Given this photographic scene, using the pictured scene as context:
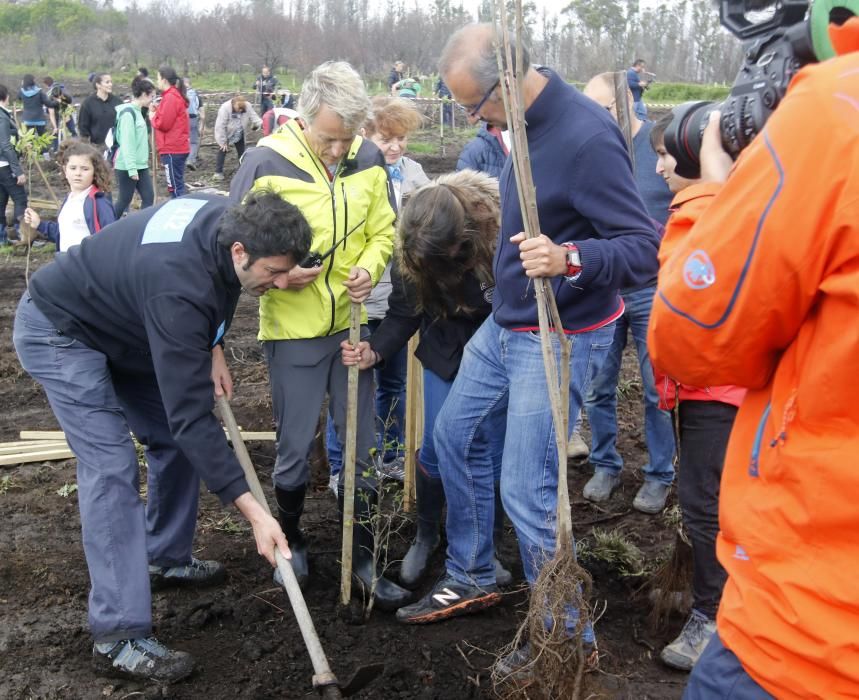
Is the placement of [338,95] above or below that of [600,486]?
above

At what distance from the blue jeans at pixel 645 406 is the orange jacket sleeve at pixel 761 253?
2663 millimetres

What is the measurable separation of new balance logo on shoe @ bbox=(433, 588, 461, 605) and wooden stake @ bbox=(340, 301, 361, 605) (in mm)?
370

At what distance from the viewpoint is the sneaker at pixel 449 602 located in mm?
3424

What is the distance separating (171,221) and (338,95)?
0.79m

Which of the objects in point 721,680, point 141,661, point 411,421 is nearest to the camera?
point 721,680

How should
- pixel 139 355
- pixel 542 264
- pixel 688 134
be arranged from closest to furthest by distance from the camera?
pixel 688 134 < pixel 542 264 < pixel 139 355

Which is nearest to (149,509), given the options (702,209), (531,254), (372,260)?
(372,260)

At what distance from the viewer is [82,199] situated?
546cm

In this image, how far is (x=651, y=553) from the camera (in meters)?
4.01

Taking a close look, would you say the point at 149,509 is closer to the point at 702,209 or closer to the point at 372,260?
the point at 372,260

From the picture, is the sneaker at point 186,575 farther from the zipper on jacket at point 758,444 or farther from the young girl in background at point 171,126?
the young girl in background at point 171,126

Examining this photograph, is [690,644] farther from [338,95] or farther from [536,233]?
[338,95]

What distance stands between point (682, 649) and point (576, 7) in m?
39.6

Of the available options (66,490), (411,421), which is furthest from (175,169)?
(411,421)
